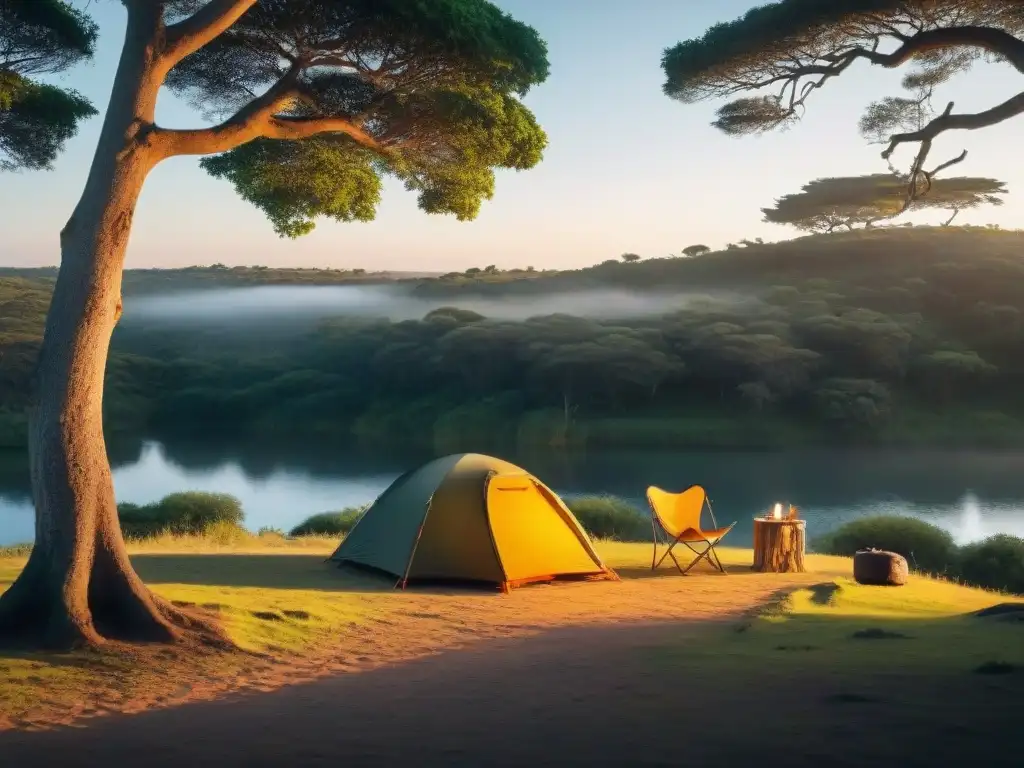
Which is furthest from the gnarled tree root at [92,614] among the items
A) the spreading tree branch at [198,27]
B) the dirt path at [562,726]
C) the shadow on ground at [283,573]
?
the spreading tree branch at [198,27]

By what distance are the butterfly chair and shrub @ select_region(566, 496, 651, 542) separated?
5.50m

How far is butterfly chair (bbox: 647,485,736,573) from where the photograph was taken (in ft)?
30.7

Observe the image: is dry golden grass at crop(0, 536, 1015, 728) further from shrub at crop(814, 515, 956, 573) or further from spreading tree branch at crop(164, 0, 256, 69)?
shrub at crop(814, 515, 956, 573)

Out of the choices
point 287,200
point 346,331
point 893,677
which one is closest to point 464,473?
point 287,200

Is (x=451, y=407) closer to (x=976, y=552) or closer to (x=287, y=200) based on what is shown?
(x=976, y=552)

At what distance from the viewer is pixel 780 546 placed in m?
9.71

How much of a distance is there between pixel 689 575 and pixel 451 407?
118ft

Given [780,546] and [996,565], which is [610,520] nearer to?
[996,565]

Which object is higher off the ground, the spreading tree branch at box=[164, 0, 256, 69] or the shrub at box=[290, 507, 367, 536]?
the spreading tree branch at box=[164, 0, 256, 69]

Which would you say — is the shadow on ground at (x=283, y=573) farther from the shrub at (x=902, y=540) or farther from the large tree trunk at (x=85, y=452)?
the shrub at (x=902, y=540)

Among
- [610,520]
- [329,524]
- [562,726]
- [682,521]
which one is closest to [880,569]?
[682,521]

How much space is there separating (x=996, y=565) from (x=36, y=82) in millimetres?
12168

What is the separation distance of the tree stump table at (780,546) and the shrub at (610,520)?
5.93 meters

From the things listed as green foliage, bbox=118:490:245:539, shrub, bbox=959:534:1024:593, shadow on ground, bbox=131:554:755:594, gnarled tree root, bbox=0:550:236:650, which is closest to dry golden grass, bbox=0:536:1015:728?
shadow on ground, bbox=131:554:755:594
